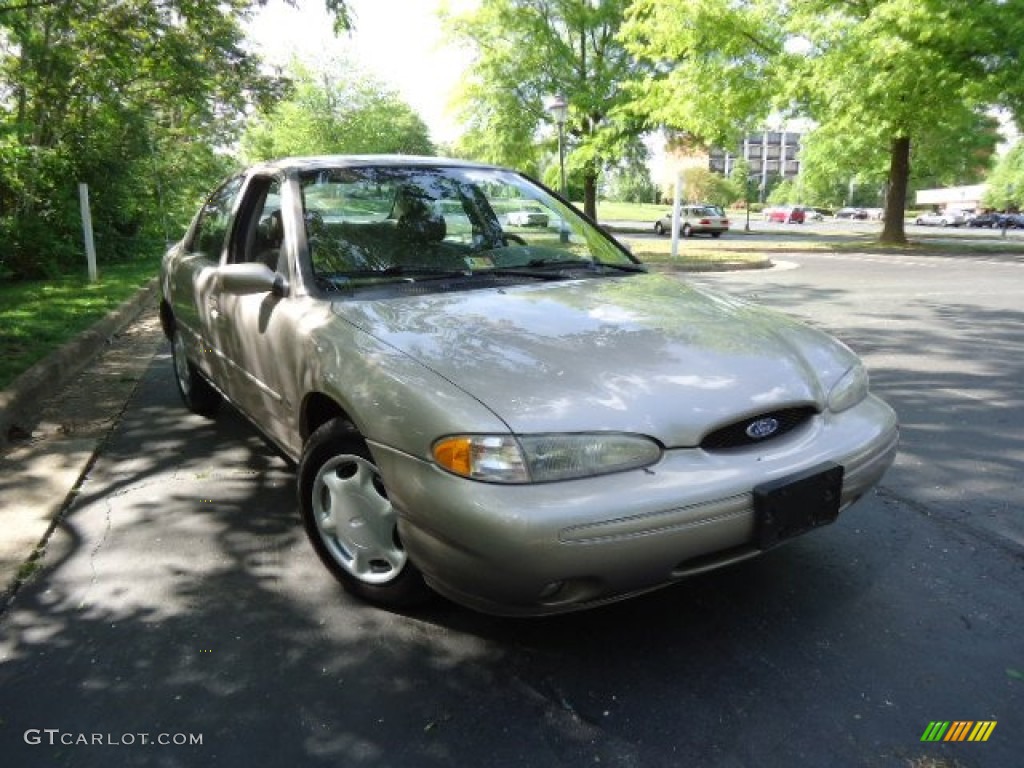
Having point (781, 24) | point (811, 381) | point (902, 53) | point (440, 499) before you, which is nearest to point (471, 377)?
point (440, 499)

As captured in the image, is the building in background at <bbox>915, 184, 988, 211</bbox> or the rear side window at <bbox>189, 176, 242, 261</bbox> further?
the building in background at <bbox>915, 184, 988, 211</bbox>

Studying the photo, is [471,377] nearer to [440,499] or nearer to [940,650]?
[440,499]

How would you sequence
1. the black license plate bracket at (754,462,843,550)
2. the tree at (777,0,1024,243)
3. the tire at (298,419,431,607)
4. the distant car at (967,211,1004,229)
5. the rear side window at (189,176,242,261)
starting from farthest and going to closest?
the distant car at (967,211,1004,229), the tree at (777,0,1024,243), the rear side window at (189,176,242,261), the tire at (298,419,431,607), the black license plate bracket at (754,462,843,550)

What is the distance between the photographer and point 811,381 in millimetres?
2447

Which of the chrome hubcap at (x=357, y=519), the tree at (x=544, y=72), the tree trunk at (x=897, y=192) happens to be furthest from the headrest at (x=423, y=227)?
the tree at (x=544, y=72)

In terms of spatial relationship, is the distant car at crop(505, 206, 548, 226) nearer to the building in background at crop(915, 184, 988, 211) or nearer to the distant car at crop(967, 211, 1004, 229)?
the distant car at crop(967, 211, 1004, 229)

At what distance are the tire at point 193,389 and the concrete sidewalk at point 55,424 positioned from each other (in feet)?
1.58

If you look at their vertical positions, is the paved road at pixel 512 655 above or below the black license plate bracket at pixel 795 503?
below

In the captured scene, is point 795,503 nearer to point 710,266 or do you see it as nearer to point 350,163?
point 350,163

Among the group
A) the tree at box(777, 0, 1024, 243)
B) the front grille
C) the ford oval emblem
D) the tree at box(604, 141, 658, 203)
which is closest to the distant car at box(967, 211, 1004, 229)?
the tree at box(604, 141, 658, 203)

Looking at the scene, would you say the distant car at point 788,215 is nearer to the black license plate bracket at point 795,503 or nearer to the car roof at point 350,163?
the car roof at point 350,163

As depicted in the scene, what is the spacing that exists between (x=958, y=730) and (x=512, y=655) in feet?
4.03

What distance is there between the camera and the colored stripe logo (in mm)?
1945

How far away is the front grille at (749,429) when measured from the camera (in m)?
2.18
